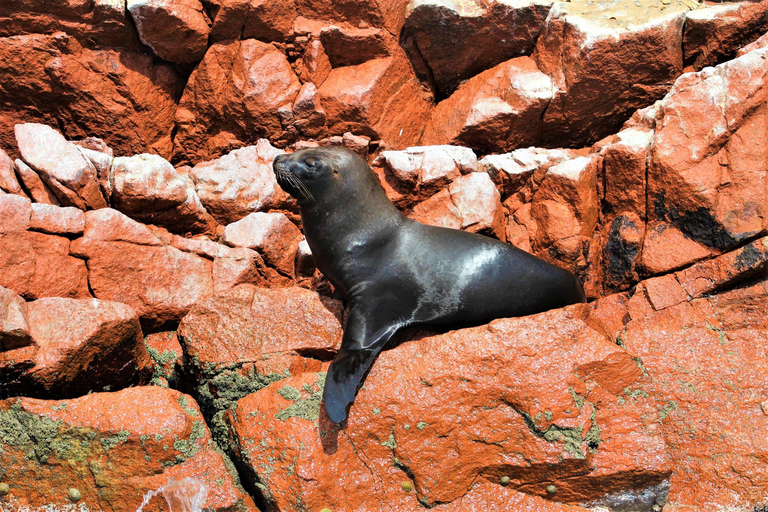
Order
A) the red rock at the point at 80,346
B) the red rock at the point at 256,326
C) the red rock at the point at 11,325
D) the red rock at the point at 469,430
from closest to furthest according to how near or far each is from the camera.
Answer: the red rock at the point at 469,430
the red rock at the point at 11,325
the red rock at the point at 80,346
the red rock at the point at 256,326

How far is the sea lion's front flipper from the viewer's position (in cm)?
414

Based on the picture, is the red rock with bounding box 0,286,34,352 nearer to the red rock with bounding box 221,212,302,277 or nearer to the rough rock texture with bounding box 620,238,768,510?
the red rock with bounding box 221,212,302,277

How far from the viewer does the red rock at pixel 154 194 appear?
20.7ft

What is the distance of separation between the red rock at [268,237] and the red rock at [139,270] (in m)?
0.59

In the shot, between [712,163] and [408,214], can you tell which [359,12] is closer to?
[408,214]

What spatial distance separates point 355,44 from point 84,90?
10.1 feet

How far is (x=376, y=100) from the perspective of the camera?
7750 mm

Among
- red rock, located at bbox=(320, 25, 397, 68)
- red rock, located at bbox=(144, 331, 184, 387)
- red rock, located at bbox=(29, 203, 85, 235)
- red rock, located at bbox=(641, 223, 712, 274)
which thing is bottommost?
red rock, located at bbox=(144, 331, 184, 387)

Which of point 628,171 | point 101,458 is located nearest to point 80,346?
point 101,458

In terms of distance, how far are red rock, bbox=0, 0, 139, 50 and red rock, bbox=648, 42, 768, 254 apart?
5.75 meters

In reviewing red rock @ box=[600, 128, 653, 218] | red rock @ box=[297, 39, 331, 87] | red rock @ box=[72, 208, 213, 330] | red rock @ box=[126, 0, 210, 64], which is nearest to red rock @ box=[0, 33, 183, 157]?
red rock @ box=[126, 0, 210, 64]

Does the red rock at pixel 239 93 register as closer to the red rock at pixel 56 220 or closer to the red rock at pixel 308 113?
the red rock at pixel 308 113

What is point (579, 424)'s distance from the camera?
13.5ft

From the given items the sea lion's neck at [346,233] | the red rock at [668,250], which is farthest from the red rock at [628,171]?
the sea lion's neck at [346,233]
